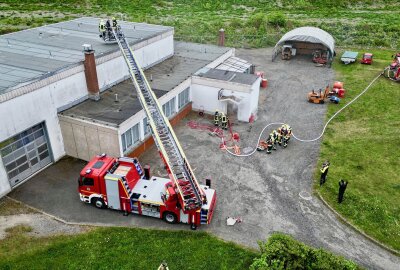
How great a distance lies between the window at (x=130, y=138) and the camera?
2403 cm

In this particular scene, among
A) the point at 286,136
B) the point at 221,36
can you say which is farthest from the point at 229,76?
the point at 221,36

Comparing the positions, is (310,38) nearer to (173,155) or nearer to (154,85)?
(154,85)

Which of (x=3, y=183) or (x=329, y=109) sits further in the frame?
(x=329, y=109)

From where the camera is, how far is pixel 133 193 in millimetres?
19672

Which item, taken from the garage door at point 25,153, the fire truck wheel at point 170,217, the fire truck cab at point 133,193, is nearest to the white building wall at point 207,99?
the fire truck cab at point 133,193

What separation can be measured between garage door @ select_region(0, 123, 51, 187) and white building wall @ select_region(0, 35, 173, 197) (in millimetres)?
426

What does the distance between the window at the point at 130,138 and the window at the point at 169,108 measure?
168 inches

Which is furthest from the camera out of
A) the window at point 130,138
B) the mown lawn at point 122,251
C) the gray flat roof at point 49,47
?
the window at point 130,138

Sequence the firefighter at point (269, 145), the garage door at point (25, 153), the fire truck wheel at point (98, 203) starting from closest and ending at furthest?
the fire truck wheel at point (98, 203)
the garage door at point (25, 153)
the firefighter at point (269, 145)

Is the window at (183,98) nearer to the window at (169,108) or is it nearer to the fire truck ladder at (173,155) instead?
the window at (169,108)

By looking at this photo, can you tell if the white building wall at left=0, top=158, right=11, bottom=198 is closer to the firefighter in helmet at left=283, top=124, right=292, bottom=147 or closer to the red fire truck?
the red fire truck

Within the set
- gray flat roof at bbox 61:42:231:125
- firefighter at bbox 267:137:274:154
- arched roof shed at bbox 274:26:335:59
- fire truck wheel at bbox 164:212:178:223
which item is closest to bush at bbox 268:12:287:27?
arched roof shed at bbox 274:26:335:59

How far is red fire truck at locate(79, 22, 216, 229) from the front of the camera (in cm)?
1849

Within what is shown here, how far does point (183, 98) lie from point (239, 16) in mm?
46123
